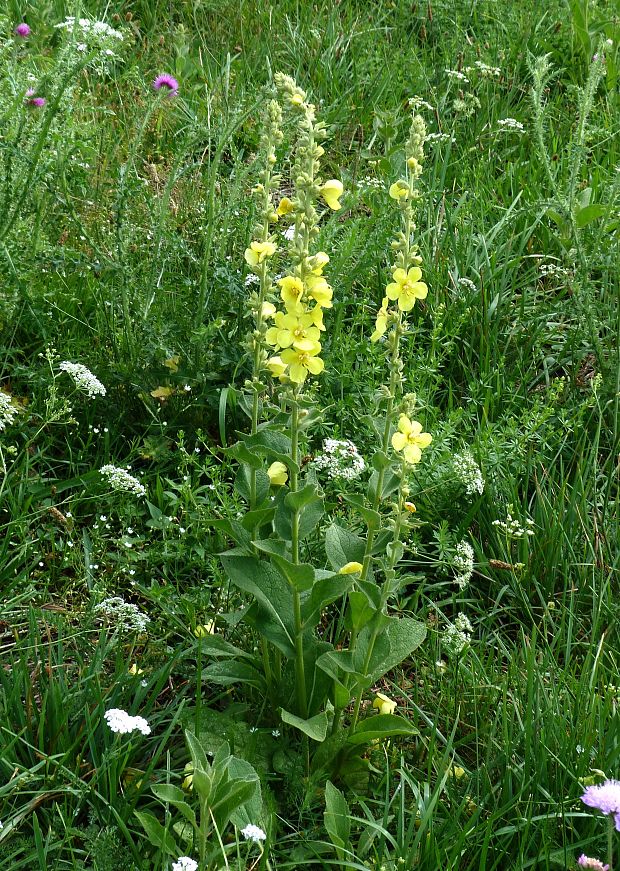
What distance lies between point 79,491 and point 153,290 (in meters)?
0.67

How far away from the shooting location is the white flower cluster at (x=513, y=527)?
2.42 m

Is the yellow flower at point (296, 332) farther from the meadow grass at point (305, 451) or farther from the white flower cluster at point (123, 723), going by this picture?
the white flower cluster at point (123, 723)

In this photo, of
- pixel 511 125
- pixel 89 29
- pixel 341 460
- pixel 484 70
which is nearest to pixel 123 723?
pixel 341 460

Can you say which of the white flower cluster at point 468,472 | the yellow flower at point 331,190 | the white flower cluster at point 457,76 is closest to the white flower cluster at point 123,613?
the white flower cluster at point 468,472

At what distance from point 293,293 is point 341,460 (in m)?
0.91

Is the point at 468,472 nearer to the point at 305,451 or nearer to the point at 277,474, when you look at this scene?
the point at 305,451

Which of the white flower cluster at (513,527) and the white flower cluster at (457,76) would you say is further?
the white flower cluster at (457,76)

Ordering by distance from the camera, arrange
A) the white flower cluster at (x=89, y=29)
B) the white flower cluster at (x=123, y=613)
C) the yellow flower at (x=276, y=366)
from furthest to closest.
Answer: the white flower cluster at (x=89, y=29) < the white flower cluster at (x=123, y=613) < the yellow flower at (x=276, y=366)

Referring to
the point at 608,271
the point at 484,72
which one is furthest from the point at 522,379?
the point at 484,72

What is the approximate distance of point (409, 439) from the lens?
1.73 m

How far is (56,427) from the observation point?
2754 millimetres

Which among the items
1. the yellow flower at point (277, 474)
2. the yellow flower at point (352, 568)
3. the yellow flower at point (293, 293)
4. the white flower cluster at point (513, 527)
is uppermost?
the yellow flower at point (293, 293)

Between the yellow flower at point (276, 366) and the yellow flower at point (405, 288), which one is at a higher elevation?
A: the yellow flower at point (405, 288)

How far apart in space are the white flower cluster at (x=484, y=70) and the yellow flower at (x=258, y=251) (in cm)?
254
